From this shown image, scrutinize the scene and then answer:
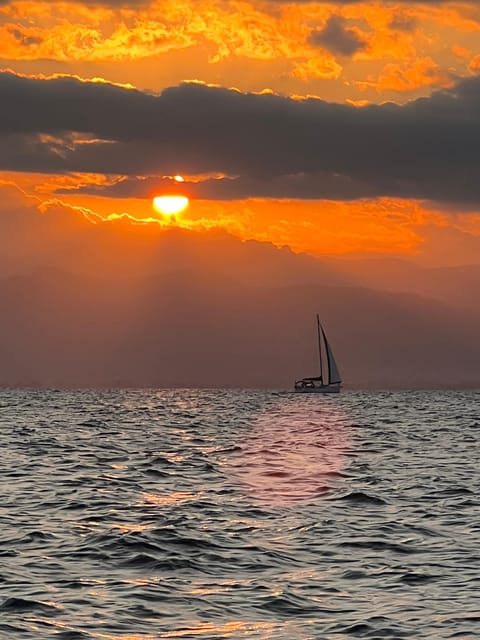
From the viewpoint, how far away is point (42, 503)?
1384 inches

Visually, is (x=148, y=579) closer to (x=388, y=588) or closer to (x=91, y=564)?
(x=91, y=564)

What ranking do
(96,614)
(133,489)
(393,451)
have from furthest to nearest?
1. (393,451)
2. (133,489)
3. (96,614)

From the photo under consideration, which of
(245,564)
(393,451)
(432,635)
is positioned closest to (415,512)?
(245,564)

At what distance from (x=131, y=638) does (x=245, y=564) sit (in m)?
7.09

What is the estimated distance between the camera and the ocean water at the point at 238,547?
65.0ft

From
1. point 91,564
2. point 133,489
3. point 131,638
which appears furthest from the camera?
point 133,489

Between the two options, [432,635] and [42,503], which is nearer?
[432,635]

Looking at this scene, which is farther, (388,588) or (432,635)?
(388,588)

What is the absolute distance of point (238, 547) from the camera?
27594 mm

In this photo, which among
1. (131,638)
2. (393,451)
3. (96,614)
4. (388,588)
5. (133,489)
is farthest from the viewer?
(393,451)

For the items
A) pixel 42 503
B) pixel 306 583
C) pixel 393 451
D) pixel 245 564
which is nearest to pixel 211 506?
pixel 42 503

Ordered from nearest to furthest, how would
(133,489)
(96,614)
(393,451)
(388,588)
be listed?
(96,614) < (388,588) < (133,489) < (393,451)

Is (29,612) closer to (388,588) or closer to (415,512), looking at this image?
(388,588)

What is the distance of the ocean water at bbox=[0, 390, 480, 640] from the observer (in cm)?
1981
